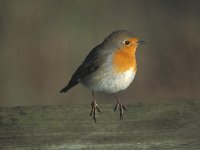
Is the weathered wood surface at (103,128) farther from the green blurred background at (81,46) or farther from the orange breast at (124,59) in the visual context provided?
the green blurred background at (81,46)

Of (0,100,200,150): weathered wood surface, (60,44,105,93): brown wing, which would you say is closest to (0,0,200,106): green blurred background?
(60,44,105,93): brown wing

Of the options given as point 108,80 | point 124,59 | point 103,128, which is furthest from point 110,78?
point 103,128

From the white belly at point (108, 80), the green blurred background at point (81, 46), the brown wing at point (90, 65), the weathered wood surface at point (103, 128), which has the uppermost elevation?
the weathered wood surface at point (103, 128)

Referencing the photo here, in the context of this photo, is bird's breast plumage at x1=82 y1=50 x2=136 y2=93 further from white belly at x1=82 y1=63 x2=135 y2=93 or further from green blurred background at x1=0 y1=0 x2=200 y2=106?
green blurred background at x1=0 y1=0 x2=200 y2=106

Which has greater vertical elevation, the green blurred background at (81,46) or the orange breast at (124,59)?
the orange breast at (124,59)

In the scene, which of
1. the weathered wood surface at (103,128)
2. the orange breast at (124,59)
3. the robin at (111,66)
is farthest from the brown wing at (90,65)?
the weathered wood surface at (103,128)
